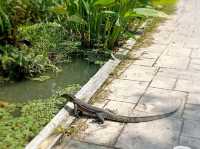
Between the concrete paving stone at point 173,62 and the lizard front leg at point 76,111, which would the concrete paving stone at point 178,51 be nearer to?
the concrete paving stone at point 173,62

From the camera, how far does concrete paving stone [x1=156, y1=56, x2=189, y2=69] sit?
6.25 meters

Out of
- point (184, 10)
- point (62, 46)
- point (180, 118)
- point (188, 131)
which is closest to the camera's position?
point (188, 131)

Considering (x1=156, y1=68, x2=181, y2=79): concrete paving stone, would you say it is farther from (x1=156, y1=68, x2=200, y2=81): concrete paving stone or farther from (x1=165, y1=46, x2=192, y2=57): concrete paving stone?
(x1=165, y1=46, x2=192, y2=57): concrete paving stone

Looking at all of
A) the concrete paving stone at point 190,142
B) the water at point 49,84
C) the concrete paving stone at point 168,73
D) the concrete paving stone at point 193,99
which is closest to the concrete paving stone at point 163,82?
the concrete paving stone at point 168,73

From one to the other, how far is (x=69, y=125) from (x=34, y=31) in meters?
2.31

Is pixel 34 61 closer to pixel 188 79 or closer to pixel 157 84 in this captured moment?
pixel 157 84

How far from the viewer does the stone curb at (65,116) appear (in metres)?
3.91

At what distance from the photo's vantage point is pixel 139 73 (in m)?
5.92

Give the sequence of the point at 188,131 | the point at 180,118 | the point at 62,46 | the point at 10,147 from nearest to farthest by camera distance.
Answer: the point at 10,147
the point at 188,131
the point at 180,118
the point at 62,46

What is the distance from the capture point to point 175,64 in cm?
634

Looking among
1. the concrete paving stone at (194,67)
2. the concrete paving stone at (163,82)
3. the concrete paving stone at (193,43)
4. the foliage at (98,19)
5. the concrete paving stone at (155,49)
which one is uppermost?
the foliage at (98,19)

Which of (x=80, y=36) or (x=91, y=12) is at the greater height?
(x=91, y=12)

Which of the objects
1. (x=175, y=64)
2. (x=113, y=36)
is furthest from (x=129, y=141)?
(x=113, y=36)

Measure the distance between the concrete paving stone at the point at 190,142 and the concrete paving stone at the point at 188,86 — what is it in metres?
1.31
